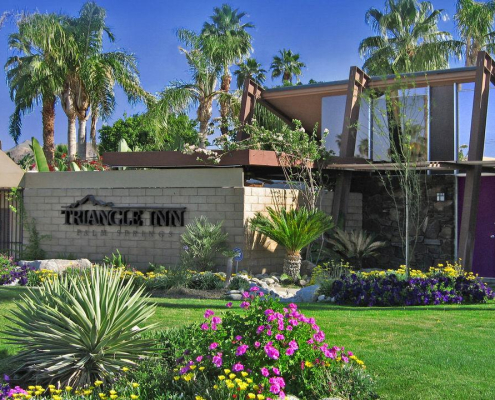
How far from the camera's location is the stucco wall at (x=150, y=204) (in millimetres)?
15336

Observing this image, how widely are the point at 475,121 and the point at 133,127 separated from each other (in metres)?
32.2

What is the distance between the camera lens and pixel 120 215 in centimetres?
1670

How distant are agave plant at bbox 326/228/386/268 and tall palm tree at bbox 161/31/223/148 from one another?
10115 mm

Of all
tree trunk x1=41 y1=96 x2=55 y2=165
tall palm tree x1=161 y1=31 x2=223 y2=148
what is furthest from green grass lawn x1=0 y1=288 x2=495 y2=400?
tree trunk x1=41 y1=96 x2=55 y2=165

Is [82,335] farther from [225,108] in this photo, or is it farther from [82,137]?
[82,137]

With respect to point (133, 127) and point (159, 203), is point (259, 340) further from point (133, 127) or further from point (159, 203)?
point (133, 127)

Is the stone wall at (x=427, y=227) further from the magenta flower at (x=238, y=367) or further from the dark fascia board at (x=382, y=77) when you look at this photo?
the magenta flower at (x=238, y=367)

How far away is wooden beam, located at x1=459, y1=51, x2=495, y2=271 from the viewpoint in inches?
619

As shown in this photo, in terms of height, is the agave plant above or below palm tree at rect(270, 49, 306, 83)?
below

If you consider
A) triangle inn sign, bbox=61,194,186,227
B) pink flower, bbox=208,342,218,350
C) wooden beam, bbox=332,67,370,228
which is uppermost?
wooden beam, bbox=332,67,370,228

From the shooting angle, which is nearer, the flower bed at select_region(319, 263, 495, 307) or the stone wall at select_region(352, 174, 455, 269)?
the flower bed at select_region(319, 263, 495, 307)

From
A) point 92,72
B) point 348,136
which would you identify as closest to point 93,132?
point 92,72

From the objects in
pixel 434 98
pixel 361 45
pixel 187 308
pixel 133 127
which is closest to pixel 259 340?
pixel 187 308

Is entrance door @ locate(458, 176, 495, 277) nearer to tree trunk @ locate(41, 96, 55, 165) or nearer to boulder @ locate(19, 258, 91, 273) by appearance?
boulder @ locate(19, 258, 91, 273)
